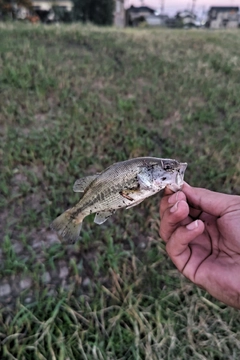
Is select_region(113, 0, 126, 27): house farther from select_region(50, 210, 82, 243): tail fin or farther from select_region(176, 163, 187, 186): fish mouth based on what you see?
select_region(176, 163, 187, 186): fish mouth

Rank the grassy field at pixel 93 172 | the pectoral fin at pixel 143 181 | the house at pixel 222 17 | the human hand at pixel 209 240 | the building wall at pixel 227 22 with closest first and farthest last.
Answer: the pectoral fin at pixel 143 181
the human hand at pixel 209 240
the grassy field at pixel 93 172
the building wall at pixel 227 22
the house at pixel 222 17

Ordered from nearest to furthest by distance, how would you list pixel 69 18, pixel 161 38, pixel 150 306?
pixel 150 306
pixel 161 38
pixel 69 18

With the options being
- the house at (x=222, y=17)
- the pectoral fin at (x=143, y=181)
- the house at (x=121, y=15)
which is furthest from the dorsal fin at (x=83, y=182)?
the house at (x=222, y=17)

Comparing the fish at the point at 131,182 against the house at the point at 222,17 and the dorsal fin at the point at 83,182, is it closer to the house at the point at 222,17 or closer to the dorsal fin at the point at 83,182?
the dorsal fin at the point at 83,182

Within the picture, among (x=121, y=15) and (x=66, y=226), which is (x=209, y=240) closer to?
(x=66, y=226)

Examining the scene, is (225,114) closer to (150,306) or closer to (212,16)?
(150,306)

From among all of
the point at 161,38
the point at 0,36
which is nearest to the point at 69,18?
the point at 161,38

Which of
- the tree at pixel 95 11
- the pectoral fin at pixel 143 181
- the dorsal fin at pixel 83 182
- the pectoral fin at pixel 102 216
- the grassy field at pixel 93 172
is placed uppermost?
the tree at pixel 95 11
